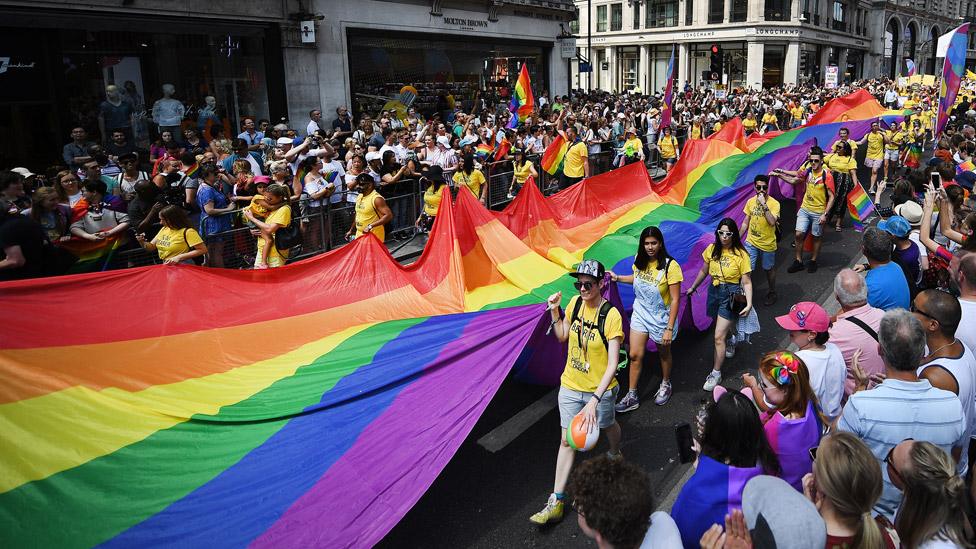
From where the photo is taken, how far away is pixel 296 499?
392cm

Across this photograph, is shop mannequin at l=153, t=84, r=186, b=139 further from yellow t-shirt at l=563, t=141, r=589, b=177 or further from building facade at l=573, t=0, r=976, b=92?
building facade at l=573, t=0, r=976, b=92

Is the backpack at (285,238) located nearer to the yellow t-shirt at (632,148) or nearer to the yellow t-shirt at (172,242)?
the yellow t-shirt at (172,242)

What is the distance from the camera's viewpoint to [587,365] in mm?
4906

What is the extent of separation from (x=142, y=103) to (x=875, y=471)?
17.0m

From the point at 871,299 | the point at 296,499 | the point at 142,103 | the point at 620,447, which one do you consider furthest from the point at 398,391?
the point at 142,103

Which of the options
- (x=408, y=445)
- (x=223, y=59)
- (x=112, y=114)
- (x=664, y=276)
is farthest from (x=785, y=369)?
(x=223, y=59)

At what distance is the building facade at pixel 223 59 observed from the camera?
47.3 feet

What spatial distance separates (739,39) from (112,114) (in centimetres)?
5244

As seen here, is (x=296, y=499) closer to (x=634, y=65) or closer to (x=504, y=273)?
(x=504, y=273)

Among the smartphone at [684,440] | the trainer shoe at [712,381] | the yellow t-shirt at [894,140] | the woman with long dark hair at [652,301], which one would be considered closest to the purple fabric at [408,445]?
the woman with long dark hair at [652,301]

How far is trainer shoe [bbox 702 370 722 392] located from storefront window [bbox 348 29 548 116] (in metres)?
16.2

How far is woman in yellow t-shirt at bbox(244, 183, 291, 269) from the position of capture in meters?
8.05

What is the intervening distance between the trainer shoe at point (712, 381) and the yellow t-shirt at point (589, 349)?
7.02 feet

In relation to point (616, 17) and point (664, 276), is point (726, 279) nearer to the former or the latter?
point (664, 276)
